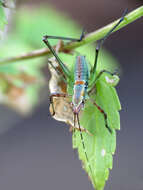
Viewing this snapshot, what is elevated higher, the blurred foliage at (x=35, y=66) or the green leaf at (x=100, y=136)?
the blurred foliage at (x=35, y=66)

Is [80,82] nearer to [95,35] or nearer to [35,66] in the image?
[95,35]

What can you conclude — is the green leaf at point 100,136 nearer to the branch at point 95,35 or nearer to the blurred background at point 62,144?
the branch at point 95,35

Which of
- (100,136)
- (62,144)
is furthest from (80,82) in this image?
(62,144)

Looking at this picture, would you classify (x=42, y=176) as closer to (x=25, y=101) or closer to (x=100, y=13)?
(x=25, y=101)

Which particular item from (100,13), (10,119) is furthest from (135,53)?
(10,119)

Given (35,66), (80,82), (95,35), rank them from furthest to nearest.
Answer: (35,66)
(80,82)
(95,35)

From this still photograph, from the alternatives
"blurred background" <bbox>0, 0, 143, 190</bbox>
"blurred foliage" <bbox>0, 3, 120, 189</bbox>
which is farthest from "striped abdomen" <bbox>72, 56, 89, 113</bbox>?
"blurred background" <bbox>0, 0, 143, 190</bbox>

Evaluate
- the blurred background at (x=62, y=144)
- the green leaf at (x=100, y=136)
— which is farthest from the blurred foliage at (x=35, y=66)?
the blurred background at (x=62, y=144)
